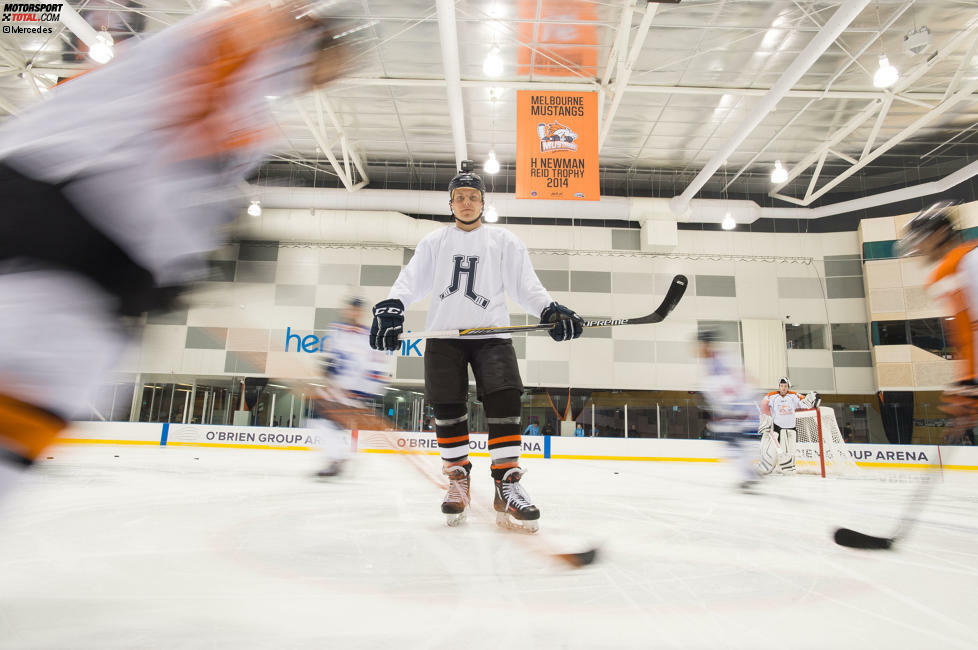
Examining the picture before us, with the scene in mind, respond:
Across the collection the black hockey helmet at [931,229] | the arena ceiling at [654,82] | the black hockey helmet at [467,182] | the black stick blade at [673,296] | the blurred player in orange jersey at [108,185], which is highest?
the arena ceiling at [654,82]

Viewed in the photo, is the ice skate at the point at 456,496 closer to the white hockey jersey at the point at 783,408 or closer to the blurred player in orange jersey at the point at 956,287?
the blurred player in orange jersey at the point at 956,287

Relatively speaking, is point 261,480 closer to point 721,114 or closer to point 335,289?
point 335,289

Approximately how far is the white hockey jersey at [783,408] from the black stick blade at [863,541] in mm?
5310

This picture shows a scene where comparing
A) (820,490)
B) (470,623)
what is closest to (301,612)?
(470,623)

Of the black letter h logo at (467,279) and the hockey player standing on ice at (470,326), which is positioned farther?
the black letter h logo at (467,279)

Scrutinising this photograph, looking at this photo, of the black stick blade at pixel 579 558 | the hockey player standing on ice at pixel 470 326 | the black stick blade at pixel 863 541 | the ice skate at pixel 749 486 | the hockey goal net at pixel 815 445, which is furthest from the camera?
the hockey goal net at pixel 815 445

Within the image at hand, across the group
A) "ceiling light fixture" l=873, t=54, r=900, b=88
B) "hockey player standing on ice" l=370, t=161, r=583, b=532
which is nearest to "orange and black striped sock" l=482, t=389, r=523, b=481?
"hockey player standing on ice" l=370, t=161, r=583, b=532

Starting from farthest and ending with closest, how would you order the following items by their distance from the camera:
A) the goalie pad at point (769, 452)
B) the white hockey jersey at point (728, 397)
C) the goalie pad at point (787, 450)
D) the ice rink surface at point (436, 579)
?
1. the goalie pad at point (787, 450)
2. the goalie pad at point (769, 452)
3. the white hockey jersey at point (728, 397)
4. the ice rink surface at point (436, 579)

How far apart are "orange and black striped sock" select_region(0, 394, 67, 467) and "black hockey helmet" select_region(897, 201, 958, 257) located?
2.85 meters

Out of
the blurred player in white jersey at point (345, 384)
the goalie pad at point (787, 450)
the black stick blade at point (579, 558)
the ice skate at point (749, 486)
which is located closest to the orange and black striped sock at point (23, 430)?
the black stick blade at point (579, 558)

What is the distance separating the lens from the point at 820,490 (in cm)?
396

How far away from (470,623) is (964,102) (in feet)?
43.3

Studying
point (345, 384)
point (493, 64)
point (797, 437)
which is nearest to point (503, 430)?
point (345, 384)

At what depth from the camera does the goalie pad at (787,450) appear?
6.12 meters
